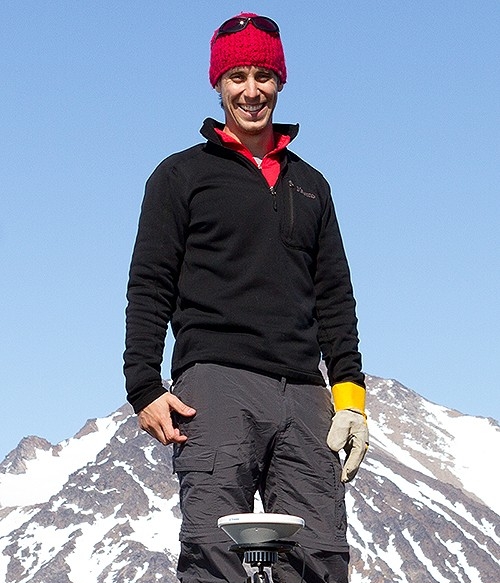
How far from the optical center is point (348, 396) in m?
6.88

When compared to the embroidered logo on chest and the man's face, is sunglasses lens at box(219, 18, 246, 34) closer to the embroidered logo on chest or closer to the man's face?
the man's face

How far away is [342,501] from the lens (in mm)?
6547

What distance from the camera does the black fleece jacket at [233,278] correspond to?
661 centimetres

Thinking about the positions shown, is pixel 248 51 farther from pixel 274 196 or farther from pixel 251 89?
pixel 274 196

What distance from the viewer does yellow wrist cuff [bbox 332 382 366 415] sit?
269 inches

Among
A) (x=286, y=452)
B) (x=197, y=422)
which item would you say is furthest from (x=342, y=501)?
(x=197, y=422)

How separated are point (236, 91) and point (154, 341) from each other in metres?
1.44

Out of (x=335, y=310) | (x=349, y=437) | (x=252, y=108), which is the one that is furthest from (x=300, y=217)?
(x=349, y=437)

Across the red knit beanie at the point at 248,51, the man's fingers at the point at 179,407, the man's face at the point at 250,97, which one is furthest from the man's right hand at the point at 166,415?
the red knit beanie at the point at 248,51

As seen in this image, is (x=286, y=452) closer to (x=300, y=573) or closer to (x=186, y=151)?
(x=300, y=573)

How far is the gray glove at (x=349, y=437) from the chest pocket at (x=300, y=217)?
3.00 feet

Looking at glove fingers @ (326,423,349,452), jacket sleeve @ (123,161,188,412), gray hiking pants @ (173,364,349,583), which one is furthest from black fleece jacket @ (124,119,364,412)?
glove fingers @ (326,423,349,452)

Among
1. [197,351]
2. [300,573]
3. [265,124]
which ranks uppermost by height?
[265,124]

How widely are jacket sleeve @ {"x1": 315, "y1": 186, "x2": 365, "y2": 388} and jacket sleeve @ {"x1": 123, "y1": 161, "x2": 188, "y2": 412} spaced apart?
797mm
